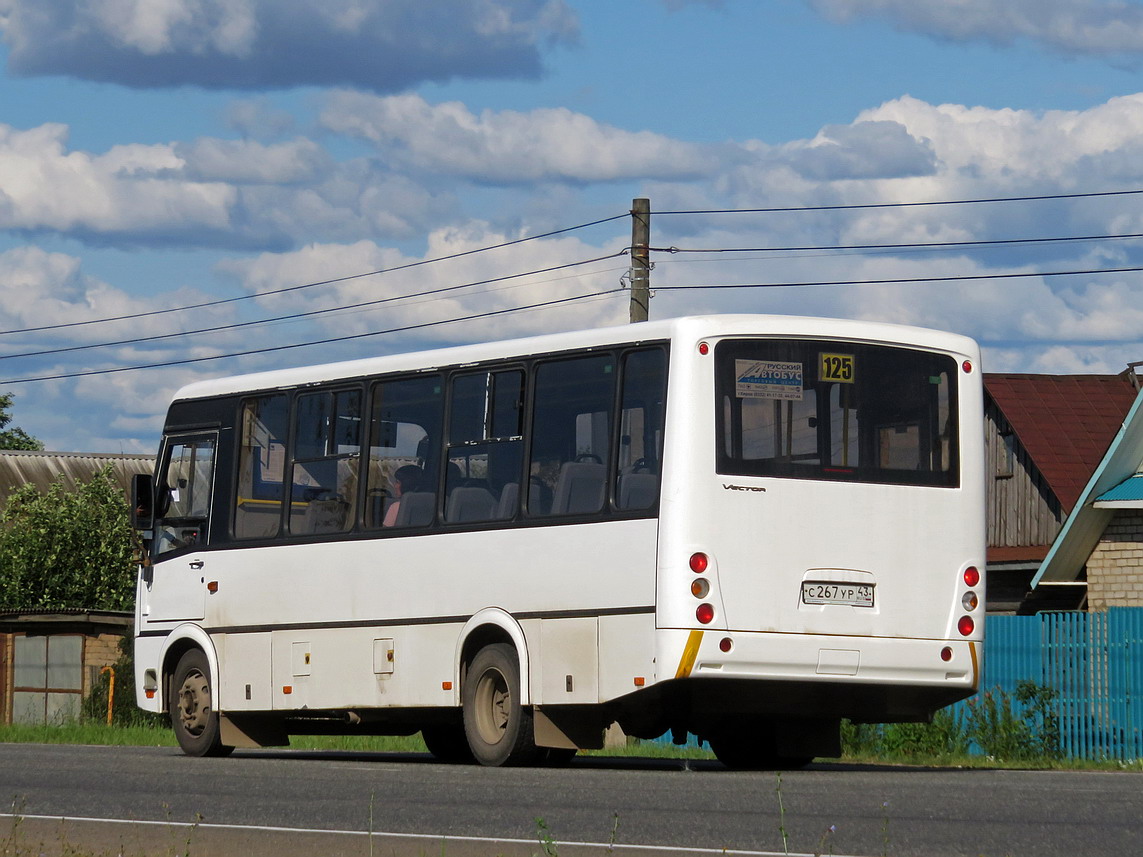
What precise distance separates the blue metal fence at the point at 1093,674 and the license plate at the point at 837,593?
771 centimetres

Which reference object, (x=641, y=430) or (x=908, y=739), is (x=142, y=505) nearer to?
(x=641, y=430)

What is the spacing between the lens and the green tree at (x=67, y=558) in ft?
165

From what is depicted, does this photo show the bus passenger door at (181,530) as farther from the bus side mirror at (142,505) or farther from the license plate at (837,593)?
the license plate at (837,593)

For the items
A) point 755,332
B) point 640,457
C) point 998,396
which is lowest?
point 640,457

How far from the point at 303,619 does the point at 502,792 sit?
5366mm

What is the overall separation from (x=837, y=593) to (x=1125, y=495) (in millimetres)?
16457

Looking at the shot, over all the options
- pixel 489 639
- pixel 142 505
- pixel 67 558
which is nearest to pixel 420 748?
pixel 142 505

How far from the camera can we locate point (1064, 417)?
35.3 m

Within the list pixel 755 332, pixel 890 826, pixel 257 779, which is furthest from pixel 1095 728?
pixel 890 826

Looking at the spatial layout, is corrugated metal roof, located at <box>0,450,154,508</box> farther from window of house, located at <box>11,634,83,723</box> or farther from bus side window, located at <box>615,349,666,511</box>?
bus side window, located at <box>615,349,666,511</box>

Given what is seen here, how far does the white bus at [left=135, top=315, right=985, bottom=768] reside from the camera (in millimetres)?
13984

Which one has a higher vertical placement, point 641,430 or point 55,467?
point 55,467

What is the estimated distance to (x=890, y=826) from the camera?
962 cm

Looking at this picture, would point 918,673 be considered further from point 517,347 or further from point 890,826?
point 890,826
